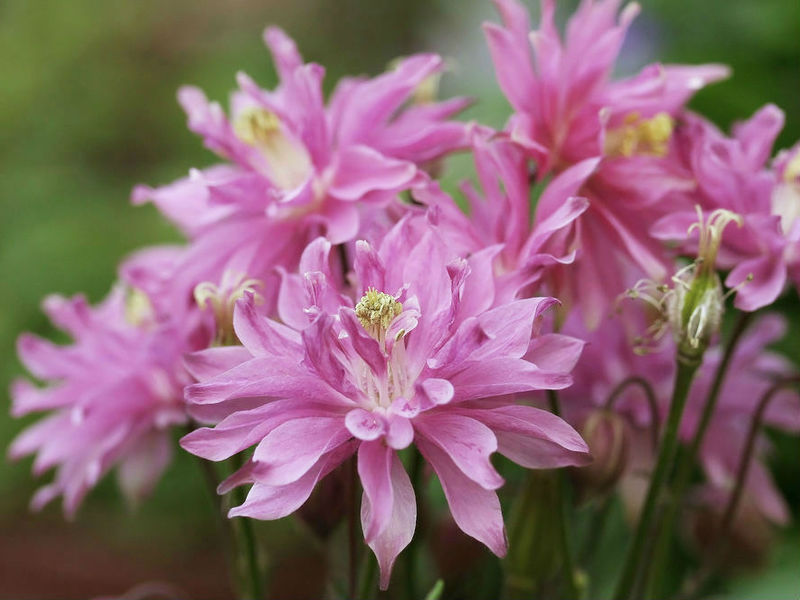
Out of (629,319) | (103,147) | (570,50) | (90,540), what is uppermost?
(570,50)

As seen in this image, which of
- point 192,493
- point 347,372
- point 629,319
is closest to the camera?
point 347,372

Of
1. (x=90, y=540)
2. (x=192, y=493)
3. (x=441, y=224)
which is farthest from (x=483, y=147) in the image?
(x=90, y=540)

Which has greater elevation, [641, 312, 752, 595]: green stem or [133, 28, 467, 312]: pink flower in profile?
[133, 28, 467, 312]: pink flower in profile

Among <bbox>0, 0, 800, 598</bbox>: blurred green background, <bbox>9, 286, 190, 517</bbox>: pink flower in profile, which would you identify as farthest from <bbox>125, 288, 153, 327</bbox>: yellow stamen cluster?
<bbox>0, 0, 800, 598</bbox>: blurred green background

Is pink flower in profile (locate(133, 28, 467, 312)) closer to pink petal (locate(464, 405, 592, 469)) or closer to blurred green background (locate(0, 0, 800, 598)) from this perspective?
pink petal (locate(464, 405, 592, 469))

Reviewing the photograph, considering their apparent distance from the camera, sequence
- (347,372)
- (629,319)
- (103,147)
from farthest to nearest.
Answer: (103,147), (629,319), (347,372)

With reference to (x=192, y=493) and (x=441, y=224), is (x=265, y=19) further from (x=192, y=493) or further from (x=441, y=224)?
(x=441, y=224)

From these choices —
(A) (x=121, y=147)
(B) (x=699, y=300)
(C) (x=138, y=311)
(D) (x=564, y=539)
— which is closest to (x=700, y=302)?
(B) (x=699, y=300)
